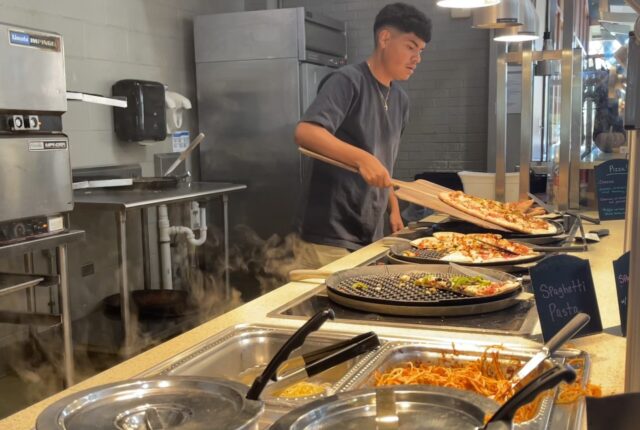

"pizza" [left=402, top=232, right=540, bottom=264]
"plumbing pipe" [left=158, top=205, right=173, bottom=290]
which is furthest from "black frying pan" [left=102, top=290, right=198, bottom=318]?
"pizza" [left=402, top=232, right=540, bottom=264]

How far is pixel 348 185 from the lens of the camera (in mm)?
3373

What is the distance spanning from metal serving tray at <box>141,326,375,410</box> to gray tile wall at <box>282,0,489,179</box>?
Answer: 18.7ft

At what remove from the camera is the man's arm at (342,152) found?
2965 mm

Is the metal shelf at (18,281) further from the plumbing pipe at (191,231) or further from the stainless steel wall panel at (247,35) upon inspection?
the stainless steel wall panel at (247,35)

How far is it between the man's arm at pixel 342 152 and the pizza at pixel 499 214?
0.31 m

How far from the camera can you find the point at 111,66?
209 inches

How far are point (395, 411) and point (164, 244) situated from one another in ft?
14.6

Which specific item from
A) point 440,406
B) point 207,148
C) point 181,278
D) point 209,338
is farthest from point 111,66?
point 440,406

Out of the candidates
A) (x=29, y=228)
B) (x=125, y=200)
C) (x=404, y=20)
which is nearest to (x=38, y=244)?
(x=29, y=228)

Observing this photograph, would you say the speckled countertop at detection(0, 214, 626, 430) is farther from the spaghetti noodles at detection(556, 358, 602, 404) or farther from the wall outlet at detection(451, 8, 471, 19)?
the wall outlet at detection(451, 8, 471, 19)

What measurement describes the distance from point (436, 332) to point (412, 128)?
5797mm

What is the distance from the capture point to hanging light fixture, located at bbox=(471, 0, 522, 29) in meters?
3.15

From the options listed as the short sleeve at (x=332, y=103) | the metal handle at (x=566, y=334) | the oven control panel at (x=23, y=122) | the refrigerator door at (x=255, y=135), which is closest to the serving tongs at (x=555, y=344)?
the metal handle at (x=566, y=334)

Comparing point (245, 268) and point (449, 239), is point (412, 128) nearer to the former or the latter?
point (245, 268)
